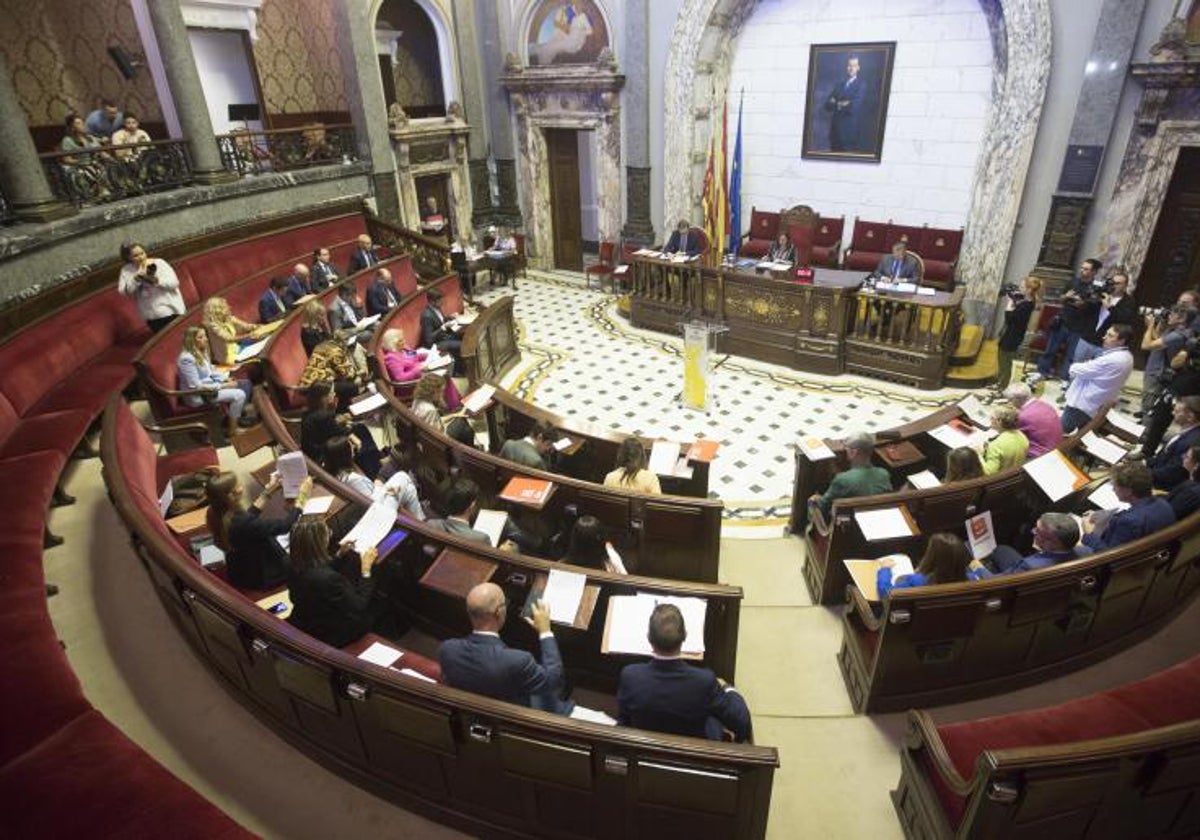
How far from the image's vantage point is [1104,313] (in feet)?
22.9

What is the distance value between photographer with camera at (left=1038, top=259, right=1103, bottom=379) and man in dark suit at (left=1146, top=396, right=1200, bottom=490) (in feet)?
10.3

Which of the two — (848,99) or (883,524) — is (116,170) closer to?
(883,524)

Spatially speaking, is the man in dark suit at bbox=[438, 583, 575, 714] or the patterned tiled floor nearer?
the man in dark suit at bbox=[438, 583, 575, 714]

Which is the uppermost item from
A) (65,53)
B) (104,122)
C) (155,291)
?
(65,53)

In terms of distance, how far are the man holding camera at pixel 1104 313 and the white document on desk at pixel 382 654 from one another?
7.38 metres

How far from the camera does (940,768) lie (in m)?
2.66

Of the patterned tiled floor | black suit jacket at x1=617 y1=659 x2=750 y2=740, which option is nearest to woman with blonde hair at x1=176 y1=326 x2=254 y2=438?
the patterned tiled floor

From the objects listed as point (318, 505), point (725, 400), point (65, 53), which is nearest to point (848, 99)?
point (725, 400)

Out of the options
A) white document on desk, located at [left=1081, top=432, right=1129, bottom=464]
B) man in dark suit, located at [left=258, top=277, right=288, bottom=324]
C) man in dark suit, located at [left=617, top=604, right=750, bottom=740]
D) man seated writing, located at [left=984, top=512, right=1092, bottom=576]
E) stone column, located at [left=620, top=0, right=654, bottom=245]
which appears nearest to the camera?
man in dark suit, located at [left=617, top=604, right=750, bottom=740]

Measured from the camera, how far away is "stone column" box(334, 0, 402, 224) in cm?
1021

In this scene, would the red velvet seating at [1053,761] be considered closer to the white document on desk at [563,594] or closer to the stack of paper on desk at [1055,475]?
the stack of paper on desk at [1055,475]

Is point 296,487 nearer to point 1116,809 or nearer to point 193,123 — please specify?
point 1116,809

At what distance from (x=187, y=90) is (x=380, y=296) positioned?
360 centimetres

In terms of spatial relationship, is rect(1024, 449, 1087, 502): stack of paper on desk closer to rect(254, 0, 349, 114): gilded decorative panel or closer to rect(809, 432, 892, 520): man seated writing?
rect(809, 432, 892, 520): man seated writing
